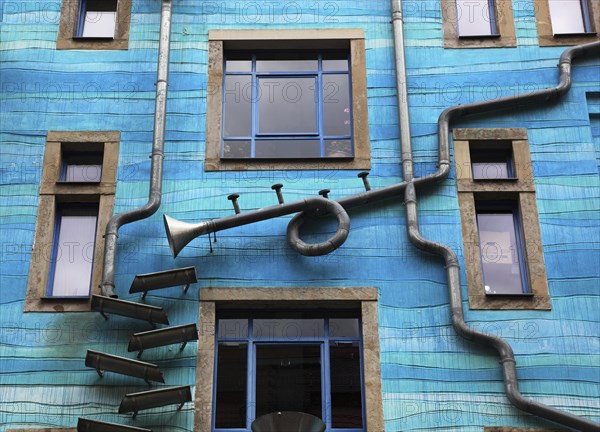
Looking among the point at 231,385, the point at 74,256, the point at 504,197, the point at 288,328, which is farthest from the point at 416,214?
the point at 74,256

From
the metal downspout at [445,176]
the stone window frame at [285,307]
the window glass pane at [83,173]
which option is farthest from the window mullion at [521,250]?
the window glass pane at [83,173]

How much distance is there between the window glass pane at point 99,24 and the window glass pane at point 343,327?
6.73m

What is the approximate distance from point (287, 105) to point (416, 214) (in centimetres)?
322

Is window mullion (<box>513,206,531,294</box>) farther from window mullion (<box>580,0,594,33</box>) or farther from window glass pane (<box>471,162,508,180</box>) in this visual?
window mullion (<box>580,0,594,33</box>)

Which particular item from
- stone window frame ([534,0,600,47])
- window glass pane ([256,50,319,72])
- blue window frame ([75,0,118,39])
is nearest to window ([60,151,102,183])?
blue window frame ([75,0,118,39])

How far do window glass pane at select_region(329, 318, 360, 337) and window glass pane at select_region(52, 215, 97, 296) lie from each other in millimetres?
3868

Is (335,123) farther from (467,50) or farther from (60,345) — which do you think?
(60,345)

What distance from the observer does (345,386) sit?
15562 mm

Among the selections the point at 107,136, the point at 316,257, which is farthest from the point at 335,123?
the point at 107,136

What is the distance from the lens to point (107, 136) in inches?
675

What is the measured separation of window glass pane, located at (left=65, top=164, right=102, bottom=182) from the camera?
679 inches

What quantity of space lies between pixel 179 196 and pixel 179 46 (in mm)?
3014

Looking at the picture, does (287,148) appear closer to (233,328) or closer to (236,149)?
(236,149)

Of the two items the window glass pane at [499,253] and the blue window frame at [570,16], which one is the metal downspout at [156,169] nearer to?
the window glass pane at [499,253]
